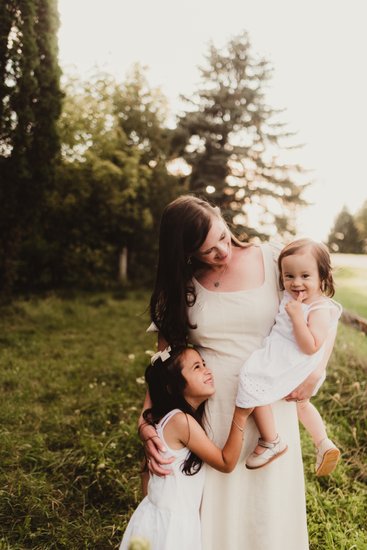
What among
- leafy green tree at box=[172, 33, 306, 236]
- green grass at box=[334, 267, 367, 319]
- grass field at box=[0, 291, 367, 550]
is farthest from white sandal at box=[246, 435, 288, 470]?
leafy green tree at box=[172, 33, 306, 236]

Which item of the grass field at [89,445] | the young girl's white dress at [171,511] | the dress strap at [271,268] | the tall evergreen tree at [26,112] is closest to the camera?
the young girl's white dress at [171,511]

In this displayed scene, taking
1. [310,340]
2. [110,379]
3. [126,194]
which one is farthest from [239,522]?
[126,194]

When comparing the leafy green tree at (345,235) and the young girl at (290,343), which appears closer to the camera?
the young girl at (290,343)

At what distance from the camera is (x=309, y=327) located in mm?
1940

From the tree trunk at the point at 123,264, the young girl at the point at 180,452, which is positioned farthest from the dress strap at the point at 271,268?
the tree trunk at the point at 123,264

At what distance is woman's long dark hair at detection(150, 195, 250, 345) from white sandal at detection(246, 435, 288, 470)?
0.61 metres

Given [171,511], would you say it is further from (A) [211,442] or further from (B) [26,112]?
(B) [26,112]

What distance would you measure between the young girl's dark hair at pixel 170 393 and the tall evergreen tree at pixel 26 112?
7.01 meters

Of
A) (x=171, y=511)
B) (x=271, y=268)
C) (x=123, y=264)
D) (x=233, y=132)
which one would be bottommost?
(x=171, y=511)

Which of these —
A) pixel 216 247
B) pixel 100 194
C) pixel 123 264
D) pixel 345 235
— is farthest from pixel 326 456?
pixel 345 235

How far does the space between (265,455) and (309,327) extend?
0.58m

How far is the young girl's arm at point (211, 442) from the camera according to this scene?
187 centimetres

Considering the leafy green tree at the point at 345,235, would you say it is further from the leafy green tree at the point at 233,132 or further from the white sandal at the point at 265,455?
the white sandal at the point at 265,455

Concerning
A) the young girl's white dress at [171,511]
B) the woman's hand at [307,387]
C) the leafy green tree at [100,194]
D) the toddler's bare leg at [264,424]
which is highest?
the leafy green tree at [100,194]
